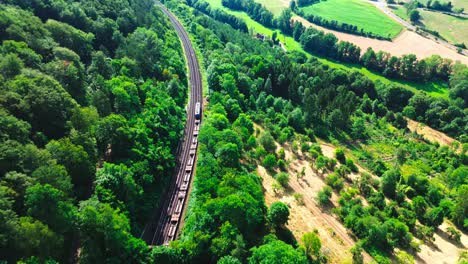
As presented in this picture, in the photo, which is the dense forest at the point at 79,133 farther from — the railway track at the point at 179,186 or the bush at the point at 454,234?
the bush at the point at 454,234

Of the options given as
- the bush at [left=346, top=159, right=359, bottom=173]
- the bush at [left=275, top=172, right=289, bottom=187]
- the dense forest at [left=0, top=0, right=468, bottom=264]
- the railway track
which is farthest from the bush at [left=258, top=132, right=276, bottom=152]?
the bush at [left=346, top=159, right=359, bottom=173]

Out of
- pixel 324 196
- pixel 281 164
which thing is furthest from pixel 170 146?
pixel 324 196

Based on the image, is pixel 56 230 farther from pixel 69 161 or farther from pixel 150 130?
pixel 150 130

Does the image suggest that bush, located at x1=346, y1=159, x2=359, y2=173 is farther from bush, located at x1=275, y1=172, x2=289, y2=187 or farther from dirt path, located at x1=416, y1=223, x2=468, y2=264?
dirt path, located at x1=416, y1=223, x2=468, y2=264

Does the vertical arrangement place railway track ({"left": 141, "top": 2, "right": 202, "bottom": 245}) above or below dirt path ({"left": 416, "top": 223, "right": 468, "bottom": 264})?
above

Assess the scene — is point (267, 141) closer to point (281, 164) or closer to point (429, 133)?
point (281, 164)
